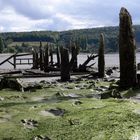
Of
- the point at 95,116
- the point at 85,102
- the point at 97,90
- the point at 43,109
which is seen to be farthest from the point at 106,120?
the point at 97,90

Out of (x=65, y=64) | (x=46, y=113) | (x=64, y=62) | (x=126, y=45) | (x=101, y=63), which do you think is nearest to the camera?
(x=46, y=113)

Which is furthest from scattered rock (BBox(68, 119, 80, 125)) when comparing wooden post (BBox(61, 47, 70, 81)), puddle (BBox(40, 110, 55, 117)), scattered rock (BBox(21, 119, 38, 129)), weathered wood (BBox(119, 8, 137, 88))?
wooden post (BBox(61, 47, 70, 81))

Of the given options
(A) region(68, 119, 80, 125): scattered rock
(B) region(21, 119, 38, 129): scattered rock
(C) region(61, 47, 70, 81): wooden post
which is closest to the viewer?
(A) region(68, 119, 80, 125): scattered rock

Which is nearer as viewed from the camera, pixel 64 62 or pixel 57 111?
pixel 57 111

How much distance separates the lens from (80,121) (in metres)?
11.0

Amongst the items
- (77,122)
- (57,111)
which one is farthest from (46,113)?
(77,122)

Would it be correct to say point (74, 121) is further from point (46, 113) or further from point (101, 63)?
point (101, 63)

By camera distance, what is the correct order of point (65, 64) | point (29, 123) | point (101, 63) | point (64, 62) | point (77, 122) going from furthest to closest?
point (101, 63)
point (65, 64)
point (64, 62)
point (29, 123)
point (77, 122)

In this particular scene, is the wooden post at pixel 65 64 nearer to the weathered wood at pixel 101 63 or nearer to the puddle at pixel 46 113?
the weathered wood at pixel 101 63

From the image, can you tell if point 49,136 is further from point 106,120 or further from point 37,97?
point 37,97

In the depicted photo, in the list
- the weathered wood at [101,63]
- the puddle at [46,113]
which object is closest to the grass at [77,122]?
the puddle at [46,113]

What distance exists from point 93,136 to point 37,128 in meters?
1.71

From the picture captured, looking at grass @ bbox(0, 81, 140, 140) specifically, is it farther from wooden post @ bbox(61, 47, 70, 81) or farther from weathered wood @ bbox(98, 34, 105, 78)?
weathered wood @ bbox(98, 34, 105, 78)

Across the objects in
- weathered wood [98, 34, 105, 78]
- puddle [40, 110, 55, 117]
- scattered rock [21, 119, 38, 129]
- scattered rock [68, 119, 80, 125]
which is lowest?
scattered rock [21, 119, 38, 129]
